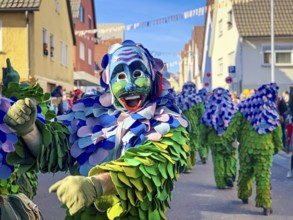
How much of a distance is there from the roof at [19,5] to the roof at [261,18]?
10.2 metres

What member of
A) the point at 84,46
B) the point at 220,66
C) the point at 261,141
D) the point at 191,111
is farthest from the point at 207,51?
the point at 261,141

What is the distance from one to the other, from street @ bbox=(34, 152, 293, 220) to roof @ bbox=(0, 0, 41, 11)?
29.0 feet

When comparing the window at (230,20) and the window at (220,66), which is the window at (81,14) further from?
the window at (230,20)

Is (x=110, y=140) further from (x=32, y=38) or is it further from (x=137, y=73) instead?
(x=32, y=38)

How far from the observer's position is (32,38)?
16.5 metres

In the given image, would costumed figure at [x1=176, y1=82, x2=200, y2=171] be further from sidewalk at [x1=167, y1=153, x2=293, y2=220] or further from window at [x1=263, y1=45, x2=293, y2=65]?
window at [x1=263, y1=45, x2=293, y2=65]

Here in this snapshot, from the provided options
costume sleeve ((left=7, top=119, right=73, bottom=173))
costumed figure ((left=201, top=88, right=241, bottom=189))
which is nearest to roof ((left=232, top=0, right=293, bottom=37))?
costumed figure ((left=201, top=88, right=241, bottom=189))

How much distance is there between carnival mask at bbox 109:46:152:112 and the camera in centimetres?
269

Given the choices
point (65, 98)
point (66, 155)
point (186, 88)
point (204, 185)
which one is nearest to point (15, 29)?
point (65, 98)

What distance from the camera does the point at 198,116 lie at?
10312mm

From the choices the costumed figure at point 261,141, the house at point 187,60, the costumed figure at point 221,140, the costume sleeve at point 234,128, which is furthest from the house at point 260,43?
the house at point 187,60

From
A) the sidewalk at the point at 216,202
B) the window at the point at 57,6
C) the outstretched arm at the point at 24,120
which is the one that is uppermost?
the window at the point at 57,6

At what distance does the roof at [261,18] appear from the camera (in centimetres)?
2178

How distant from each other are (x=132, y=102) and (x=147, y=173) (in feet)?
2.17
